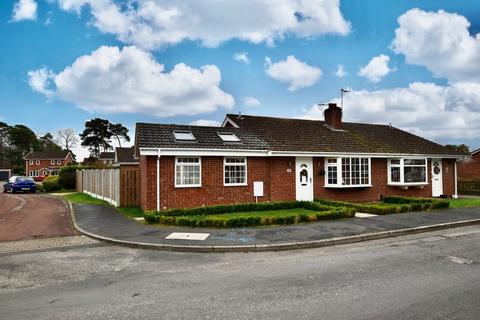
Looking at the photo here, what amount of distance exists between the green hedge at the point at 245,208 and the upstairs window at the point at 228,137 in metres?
3.57

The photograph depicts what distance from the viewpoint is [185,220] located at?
11.5 metres

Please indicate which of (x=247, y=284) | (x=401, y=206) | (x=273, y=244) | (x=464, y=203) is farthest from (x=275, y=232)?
(x=464, y=203)

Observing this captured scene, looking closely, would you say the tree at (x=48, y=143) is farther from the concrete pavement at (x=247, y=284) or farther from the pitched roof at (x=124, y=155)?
the concrete pavement at (x=247, y=284)

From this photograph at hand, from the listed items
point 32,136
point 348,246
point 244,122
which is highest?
point 32,136

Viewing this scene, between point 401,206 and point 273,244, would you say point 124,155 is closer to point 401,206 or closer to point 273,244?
point 401,206

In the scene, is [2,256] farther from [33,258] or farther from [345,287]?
[345,287]

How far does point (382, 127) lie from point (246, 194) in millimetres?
14478

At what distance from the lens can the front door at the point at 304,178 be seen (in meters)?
17.7

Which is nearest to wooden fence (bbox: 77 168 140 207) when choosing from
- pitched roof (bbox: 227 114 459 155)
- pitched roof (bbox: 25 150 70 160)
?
pitched roof (bbox: 227 114 459 155)

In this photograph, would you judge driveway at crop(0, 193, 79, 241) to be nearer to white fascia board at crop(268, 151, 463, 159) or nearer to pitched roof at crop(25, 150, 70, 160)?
white fascia board at crop(268, 151, 463, 159)

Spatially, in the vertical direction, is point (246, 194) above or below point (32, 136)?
below

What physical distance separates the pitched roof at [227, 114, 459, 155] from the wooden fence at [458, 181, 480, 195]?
490 centimetres

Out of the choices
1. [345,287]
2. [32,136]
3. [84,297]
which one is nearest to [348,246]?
[345,287]

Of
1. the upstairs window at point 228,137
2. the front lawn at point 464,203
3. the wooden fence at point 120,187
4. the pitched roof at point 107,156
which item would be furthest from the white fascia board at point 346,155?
the pitched roof at point 107,156
